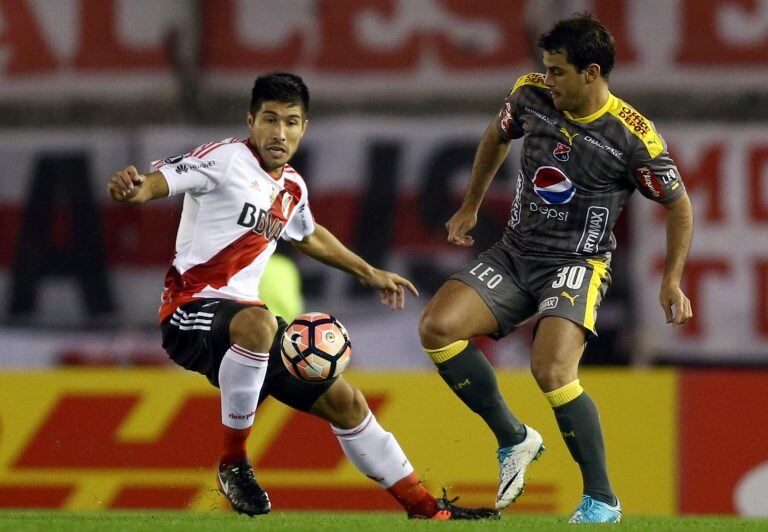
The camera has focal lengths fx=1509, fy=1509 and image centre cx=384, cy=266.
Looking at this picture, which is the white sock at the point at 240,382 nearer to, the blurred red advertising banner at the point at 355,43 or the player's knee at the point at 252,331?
the player's knee at the point at 252,331

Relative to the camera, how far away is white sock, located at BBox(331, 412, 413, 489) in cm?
602

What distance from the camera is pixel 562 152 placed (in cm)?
591

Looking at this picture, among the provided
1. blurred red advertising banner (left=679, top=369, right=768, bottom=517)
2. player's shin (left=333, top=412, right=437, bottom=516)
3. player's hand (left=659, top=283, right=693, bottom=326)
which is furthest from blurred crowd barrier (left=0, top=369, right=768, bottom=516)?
player's hand (left=659, top=283, right=693, bottom=326)

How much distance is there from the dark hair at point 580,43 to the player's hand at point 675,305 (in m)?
0.89

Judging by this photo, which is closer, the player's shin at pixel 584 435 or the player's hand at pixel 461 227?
the player's shin at pixel 584 435

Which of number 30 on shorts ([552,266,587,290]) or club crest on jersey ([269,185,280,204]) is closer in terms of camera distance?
number 30 on shorts ([552,266,587,290])

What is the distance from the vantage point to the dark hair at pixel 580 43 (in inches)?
226

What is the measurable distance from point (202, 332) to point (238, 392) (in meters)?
0.27

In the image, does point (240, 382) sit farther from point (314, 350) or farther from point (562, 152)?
point (562, 152)

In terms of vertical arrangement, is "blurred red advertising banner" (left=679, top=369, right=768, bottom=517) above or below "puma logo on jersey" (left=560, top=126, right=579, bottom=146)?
below

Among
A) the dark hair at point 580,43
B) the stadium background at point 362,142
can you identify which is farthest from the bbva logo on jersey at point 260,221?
the stadium background at point 362,142

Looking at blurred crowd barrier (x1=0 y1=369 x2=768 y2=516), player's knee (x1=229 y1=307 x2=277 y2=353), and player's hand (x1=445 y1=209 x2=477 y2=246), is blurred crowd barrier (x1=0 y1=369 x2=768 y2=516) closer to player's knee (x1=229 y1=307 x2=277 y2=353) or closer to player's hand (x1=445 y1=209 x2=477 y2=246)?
player's hand (x1=445 y1=209 x2=477 y2=246)

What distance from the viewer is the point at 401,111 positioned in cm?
1227

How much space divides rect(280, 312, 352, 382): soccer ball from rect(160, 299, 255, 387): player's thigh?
0.21 meters
